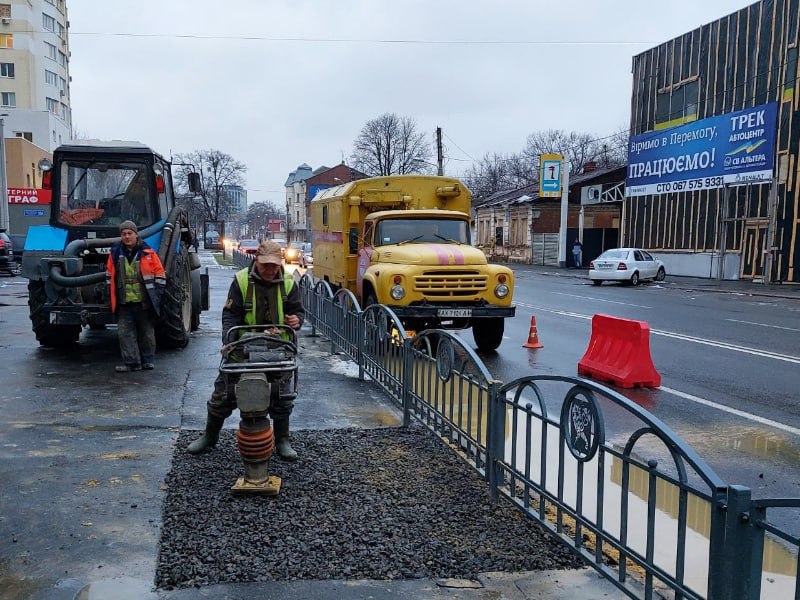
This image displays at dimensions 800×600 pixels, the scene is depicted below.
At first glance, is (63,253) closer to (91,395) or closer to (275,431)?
(91,395)

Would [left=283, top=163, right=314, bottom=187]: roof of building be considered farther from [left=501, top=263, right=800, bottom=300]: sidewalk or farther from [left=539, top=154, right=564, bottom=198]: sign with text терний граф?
[left=501, top=263, right=800, bottom=300]: sidewalk

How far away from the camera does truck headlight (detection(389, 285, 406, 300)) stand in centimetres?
1031

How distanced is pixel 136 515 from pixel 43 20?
274 ft

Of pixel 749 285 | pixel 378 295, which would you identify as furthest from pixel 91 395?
pixel 749 285

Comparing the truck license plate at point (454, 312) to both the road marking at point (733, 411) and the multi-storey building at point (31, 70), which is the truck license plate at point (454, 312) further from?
the multi-storey building at point (31, 70)

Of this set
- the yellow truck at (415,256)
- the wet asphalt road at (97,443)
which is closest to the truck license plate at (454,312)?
the yellow truck at (415,256)

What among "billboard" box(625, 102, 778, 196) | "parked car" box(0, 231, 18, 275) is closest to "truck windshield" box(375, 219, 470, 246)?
"parked car" box(0, 231, 18, 275)

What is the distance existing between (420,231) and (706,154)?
24842 millimetres

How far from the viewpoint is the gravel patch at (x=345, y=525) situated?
12.2 ft

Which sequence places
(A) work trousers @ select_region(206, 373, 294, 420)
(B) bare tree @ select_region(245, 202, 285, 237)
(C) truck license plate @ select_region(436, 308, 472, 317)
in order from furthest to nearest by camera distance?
1. (B) bare tree @ select_region(245, 202, 285, 237)
2. (C) truck license plate @ select_region(436, 308, 472, 317)
3. (A) work trousers @ select_region(206, 373, 294, 420)

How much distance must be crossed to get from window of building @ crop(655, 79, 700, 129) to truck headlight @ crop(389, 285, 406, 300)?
28979 mm

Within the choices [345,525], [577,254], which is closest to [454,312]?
Result: [345,525]

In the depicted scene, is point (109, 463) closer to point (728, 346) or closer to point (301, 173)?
point (728, 346)

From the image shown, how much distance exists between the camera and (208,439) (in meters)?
5.63
